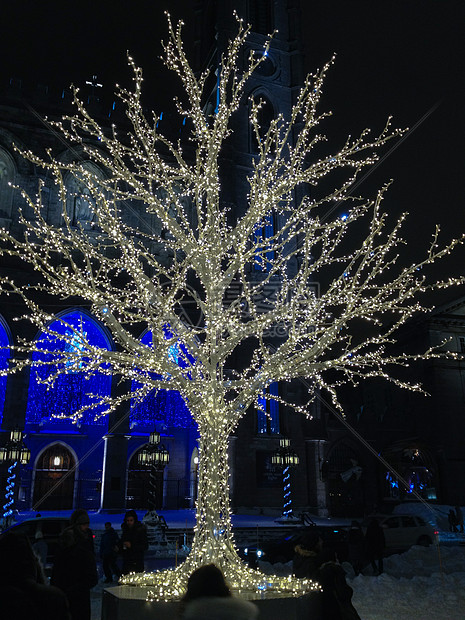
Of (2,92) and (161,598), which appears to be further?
(2,92)

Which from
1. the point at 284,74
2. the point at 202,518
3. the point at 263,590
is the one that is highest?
the point at 284,74

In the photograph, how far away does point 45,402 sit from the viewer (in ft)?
89.0

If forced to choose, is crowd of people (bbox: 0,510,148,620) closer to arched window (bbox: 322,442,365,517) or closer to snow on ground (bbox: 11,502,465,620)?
snow on ground (bbox: 11,502,465,620)

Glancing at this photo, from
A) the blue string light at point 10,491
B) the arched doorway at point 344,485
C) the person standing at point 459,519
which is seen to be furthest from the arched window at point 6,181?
the person standing at point 459,519

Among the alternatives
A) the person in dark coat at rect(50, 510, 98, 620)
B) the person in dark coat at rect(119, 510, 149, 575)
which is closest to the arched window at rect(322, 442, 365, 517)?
the person in dark coat at rect(119, 510, 149, 575)

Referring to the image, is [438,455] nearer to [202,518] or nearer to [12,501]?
[12,501]

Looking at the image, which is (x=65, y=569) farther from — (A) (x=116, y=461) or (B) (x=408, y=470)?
(B) (x=408, y=470)

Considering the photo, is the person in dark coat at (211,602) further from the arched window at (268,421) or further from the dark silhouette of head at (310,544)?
the arched window at (268,421)

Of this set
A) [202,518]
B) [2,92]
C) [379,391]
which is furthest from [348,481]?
[2,92]

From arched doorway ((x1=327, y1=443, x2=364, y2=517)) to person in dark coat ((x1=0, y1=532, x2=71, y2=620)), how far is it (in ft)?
96.3

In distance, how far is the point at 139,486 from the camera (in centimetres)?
2973

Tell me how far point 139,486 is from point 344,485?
38.9 ft

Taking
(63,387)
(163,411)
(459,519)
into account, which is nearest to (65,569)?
(63,387)

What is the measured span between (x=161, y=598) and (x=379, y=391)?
35728 mm
